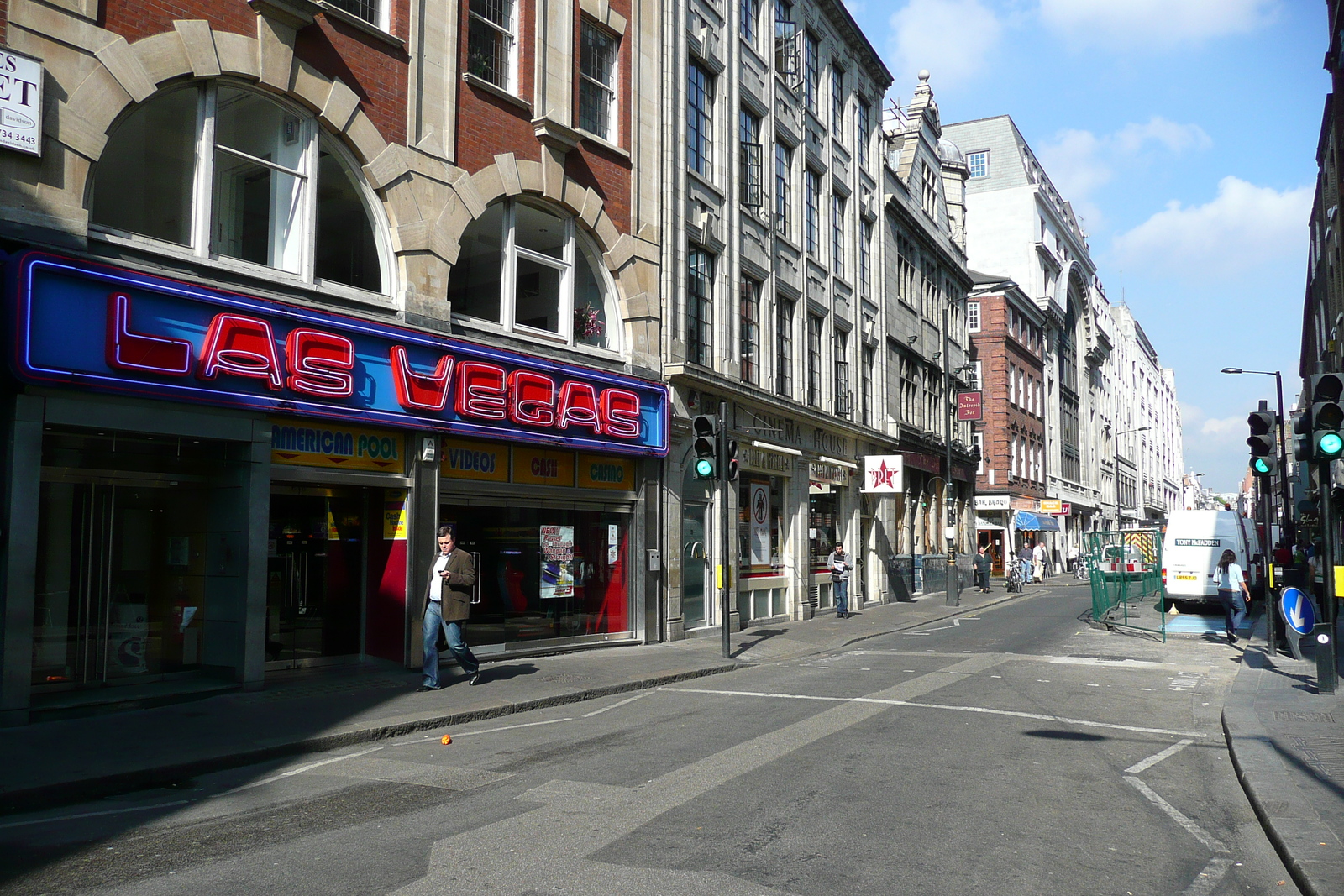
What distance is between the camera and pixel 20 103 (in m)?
9.93

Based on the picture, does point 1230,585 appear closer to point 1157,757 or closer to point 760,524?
point 760,524

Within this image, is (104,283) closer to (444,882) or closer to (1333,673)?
(444,882)

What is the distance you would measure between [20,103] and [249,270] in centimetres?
280

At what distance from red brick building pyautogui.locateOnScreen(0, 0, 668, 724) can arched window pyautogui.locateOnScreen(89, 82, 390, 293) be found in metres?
0.03

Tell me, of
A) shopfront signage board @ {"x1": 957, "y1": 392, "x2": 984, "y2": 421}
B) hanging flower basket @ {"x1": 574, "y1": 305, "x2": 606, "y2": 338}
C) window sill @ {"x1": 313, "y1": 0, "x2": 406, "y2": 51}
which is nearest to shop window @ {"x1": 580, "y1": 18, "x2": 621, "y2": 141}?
hanging flower basket @ {"x1": 574, "y1": 305, "x2": 606, "y2": 338}

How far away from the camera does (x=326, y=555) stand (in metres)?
13.4

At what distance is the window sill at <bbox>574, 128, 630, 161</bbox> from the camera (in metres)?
17.4

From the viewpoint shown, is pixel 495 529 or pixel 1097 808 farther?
pixel 495 529

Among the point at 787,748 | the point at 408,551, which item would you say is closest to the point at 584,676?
the point at 408,551

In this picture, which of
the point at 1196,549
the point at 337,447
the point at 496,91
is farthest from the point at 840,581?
the point at 337,447

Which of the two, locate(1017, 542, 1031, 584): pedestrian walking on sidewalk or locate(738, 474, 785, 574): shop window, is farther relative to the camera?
locate(1017, 542, 1031, 584): pedestrian walking on sidewalk

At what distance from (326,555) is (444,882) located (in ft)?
29.1

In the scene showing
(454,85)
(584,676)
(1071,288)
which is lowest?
(584,676)

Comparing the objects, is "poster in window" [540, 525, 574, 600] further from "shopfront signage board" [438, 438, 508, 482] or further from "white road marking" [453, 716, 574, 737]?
"white road marking" [453, 716, 574, 737]
